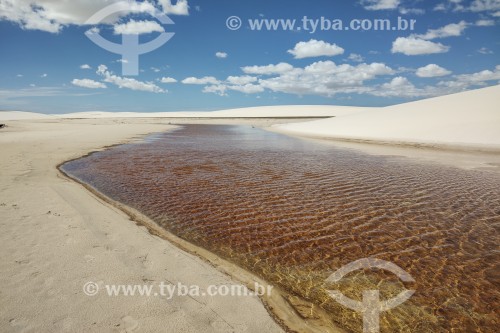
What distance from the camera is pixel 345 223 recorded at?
21.3ft

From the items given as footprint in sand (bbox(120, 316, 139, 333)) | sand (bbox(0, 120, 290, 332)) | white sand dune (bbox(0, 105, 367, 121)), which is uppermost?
white sand dune (bbox(0, 105, 367, 121))

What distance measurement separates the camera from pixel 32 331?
2.94 meters

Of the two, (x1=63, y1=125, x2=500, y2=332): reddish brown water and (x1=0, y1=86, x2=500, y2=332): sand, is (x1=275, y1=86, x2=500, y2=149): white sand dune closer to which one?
(x1=63, y1=125, x2=500, y2=332): reddish brown water

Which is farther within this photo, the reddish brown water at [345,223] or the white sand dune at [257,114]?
the white sand dune at [257,114]

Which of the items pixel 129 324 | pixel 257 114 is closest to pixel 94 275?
pixel 129 324

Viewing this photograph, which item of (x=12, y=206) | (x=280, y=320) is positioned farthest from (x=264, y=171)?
(x=280, y=320)

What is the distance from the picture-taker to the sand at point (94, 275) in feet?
10.4

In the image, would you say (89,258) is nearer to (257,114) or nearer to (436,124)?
(436,124)

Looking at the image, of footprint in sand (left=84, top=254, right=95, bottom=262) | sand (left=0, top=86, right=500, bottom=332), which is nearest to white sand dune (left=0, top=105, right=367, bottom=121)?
sand (left=0, top=86, right=500, bottom=332)

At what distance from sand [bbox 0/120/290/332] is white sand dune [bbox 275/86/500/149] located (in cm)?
2048

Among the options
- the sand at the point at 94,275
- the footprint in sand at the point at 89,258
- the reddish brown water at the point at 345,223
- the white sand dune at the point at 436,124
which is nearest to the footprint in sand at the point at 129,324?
the sand at the point at 94,275

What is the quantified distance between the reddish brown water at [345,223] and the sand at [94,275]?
2.68 feet

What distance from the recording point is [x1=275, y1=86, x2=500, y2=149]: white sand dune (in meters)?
20.4

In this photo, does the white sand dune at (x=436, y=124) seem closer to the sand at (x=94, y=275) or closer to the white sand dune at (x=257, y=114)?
the sand at (x=94, y=275)
